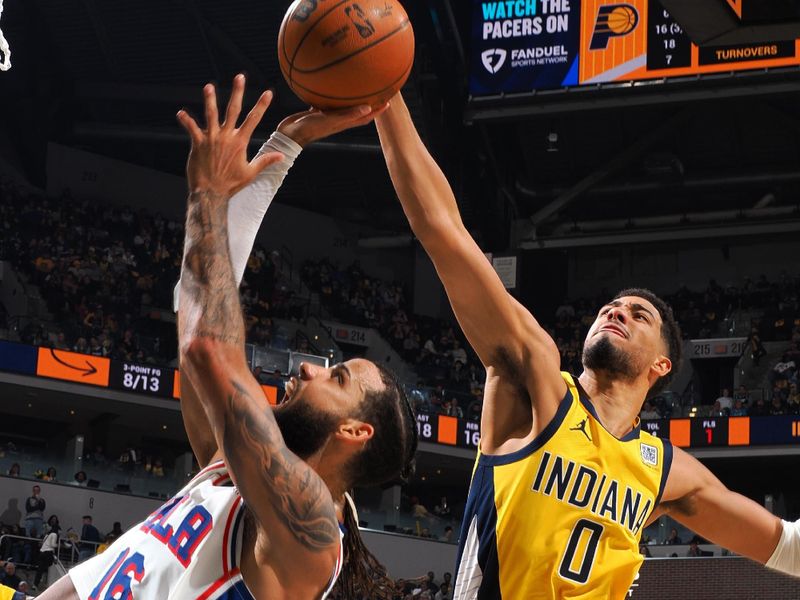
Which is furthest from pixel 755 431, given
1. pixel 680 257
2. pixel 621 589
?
pixel 621 589

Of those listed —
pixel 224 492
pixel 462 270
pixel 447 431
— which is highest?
pixel 462 270

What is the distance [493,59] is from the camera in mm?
22797

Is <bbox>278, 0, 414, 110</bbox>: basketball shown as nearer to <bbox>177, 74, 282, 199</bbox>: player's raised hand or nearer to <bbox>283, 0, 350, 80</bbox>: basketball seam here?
<bbox>283, 0, 350, 80</bbox>: basketball seam

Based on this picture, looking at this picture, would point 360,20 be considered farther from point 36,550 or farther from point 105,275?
point 105,275

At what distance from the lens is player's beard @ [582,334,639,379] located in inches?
171

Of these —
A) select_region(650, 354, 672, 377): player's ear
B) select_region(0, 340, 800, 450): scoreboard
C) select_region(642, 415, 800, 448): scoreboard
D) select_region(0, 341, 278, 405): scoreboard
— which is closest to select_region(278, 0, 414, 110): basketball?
select_region(650, 354, 672, 377): player's ear

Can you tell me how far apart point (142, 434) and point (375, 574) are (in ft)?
77.9

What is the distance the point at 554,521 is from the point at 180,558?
1.72m

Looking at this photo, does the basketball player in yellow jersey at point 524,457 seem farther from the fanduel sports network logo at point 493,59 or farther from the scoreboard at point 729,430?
the scoreboard at point 729,430

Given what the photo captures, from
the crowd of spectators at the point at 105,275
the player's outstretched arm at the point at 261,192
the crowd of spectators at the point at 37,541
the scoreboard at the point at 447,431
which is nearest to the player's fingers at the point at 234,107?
the player's outstretched arm at the point at 261,192

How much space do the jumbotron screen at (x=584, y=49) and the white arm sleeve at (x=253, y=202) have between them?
19225 mm

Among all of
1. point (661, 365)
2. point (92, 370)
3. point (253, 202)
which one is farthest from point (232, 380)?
point (92, 370)

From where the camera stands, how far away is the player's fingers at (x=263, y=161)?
255 cm

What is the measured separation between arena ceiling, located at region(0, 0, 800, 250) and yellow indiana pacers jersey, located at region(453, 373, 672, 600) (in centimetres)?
2101
